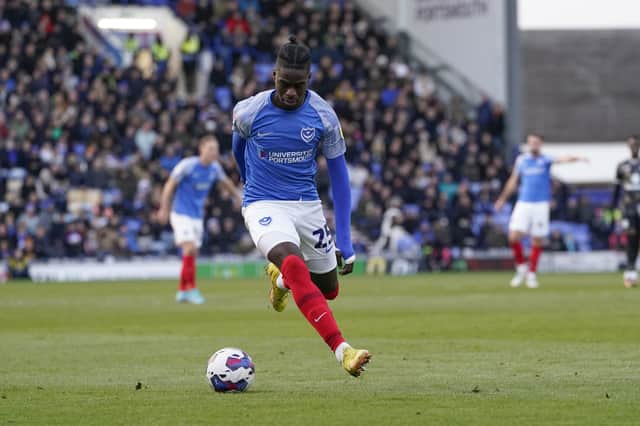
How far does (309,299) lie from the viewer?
979 centimetres

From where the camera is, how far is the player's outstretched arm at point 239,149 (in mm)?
10691

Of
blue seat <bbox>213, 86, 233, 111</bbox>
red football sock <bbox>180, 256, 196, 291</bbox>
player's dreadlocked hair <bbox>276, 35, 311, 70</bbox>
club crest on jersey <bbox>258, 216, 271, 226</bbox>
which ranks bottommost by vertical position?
blue seat <bbox>213, 86, 233, 111</bbox>

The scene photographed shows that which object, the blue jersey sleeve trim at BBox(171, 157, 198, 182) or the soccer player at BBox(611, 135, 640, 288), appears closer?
the blue jersey sleeve trim at BBox(171, 157, 198, 182)

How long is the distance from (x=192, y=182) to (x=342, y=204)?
11372 millimetres

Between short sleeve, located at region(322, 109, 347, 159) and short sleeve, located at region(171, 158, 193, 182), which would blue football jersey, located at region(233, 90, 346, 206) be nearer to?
short sleeve, located at region(322, 109, 347, 159)

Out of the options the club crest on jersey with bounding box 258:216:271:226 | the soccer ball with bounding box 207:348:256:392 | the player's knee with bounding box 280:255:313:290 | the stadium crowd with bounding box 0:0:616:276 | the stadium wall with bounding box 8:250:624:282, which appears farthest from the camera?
the stadium crowd with bounding box 0:0:616:276

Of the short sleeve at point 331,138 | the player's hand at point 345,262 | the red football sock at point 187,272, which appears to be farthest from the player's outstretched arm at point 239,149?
the red football sock at point 187,272

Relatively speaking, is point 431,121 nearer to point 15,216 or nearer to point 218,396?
point 15,216

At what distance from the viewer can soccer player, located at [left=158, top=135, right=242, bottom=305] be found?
842 inches

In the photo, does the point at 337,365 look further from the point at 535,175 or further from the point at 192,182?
the point at 535,175

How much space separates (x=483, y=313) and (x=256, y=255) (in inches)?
680

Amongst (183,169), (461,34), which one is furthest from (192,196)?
(461,34)

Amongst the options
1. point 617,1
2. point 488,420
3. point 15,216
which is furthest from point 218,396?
point 617,1

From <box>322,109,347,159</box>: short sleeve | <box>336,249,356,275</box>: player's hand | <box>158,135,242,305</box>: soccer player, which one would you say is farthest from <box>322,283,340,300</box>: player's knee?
<box>158,135,242,305</box>: soccer player
